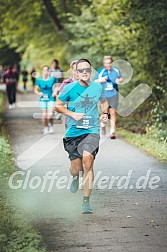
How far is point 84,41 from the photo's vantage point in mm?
28297

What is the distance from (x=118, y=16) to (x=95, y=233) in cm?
1479

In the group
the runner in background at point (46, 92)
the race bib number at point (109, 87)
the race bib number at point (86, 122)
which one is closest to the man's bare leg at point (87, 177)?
the race bib number at point (86, 122)

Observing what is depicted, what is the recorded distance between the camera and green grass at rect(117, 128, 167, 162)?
14727 millimetres

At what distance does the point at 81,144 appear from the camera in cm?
946

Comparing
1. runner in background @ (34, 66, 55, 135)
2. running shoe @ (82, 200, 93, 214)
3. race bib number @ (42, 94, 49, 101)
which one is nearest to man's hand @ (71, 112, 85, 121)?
running shoe @ (82, 200, 93, 214)

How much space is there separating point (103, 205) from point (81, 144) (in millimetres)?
926

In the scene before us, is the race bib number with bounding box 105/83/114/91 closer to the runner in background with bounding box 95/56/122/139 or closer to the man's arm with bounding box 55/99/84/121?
the runner in background with bounding box 95/56/122/139

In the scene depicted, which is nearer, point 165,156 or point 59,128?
point 165,156

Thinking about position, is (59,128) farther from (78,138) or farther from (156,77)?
(78,138)

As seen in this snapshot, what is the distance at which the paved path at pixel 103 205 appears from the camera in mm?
7691

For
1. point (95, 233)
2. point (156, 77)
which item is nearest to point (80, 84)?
point (95, 233)

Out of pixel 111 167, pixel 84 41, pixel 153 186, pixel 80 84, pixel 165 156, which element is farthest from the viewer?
pixel 84 41

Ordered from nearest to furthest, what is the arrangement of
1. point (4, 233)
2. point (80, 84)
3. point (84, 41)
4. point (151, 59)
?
point (4, 233), point (80, 84), point (151, 59), point (84, 41)

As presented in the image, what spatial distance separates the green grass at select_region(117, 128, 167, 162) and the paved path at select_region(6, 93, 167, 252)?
0.24 meters
